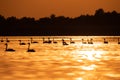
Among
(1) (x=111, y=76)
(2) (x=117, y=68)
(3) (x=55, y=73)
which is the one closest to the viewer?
(1) (x=111, y=76)

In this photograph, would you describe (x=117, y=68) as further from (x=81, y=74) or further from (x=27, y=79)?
(x=27, y=79)

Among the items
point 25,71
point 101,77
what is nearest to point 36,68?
point 25,71

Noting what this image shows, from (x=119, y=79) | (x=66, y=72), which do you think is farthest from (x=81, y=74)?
(x=119, y=79)

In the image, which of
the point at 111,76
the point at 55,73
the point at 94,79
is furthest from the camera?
the point at 55,73

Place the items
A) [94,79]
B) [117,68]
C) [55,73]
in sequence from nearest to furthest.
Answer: [94,79], [55,73], [117,68]

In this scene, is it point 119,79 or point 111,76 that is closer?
point 119,79

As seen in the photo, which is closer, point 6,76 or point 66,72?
point 6,76

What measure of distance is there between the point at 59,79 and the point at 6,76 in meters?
6.85

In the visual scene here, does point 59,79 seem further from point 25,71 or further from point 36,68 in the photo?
point 36,68

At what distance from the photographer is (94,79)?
44438 millimetres

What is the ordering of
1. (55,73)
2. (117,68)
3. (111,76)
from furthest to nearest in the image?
(117,68) < (55,73) < (111,76)

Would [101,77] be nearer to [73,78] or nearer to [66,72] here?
[73,78]

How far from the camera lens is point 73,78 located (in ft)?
150

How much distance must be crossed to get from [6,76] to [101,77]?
11.2m
